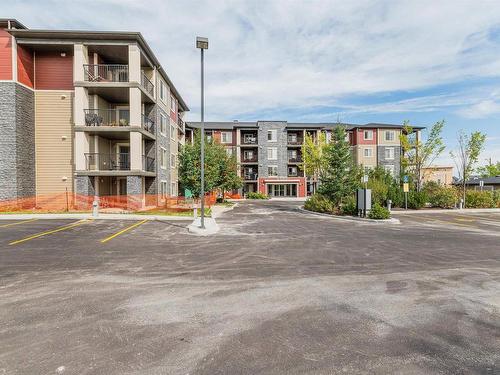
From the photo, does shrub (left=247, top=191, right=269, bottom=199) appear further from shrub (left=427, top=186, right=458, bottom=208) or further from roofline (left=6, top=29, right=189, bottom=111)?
roofline (left=6, top=29, right=189, bottom=111)

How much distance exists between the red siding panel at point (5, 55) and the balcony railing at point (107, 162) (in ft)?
26.2

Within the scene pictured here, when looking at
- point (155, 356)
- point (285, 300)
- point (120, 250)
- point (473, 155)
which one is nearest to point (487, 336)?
point (285, 300)

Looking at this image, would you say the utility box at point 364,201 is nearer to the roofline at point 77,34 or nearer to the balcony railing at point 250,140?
the roofline at point 77,34

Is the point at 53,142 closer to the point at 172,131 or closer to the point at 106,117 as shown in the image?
the point at 106,117

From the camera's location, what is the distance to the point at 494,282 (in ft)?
21.7

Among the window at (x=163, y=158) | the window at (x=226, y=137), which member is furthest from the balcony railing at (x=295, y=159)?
the window at (x=163, y=158)

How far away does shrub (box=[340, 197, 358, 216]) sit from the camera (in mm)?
21347

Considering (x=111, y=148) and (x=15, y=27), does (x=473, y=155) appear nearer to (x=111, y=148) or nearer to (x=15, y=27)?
(x=111, y=148)

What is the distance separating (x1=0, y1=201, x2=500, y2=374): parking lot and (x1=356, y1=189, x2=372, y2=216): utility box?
929cm

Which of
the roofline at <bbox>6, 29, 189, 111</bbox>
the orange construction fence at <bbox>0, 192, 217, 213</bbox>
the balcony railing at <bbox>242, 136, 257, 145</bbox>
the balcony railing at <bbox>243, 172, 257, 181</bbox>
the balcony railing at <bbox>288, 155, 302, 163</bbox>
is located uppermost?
the roofline at <bbox>6, 29, 189, 111</bbox>

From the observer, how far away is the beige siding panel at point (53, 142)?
2195 cm

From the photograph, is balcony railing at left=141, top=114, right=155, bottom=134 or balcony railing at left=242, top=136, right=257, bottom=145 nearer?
balcony railing at left=141, top=114, right=155, bottom=134

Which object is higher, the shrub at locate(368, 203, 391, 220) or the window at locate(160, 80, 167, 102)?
the window at locate(160, 80, 167, 102)

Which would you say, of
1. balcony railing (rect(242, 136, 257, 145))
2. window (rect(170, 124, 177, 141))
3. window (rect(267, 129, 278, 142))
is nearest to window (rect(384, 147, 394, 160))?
window (rect(267, 129, 278, 142))
